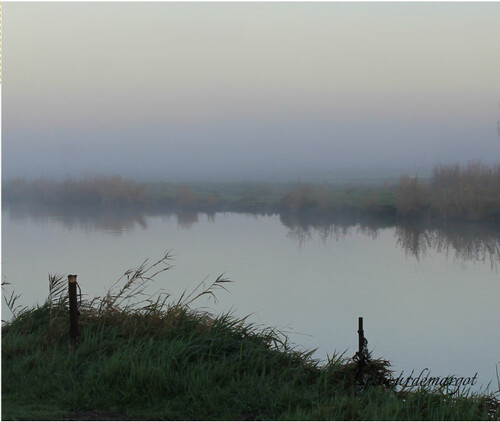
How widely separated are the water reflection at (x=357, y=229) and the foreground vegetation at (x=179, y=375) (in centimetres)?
1530

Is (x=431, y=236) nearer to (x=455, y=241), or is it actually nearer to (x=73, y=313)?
(x=455, y=241)

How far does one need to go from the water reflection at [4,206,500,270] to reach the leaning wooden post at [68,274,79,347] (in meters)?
16.4

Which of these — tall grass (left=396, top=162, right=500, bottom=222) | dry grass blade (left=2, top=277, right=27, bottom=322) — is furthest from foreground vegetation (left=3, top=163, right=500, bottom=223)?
dry grass blade (left=2, top=277, right=27, bottom=322)

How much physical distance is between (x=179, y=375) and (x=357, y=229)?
79.6 ft

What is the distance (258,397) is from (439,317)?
826 cm

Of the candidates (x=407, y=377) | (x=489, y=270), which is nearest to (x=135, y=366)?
(x=407, y=377)

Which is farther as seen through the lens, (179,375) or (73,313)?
(73,313)

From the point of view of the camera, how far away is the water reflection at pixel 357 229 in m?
23.2

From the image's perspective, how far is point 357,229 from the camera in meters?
29.5

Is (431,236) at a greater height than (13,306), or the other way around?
(13,306)

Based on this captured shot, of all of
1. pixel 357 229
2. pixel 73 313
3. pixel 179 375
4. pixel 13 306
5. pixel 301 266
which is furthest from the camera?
pixel 357 229

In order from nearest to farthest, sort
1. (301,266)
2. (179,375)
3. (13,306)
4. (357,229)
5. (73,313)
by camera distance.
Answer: (179,375) → (73,313) → (13,306) → (301,266) → (357,229)

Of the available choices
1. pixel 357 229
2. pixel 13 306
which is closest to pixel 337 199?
pixel 357 229

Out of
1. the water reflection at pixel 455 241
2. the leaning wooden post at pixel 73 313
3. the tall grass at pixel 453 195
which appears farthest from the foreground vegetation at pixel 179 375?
the tall grass at pixel 453 195
